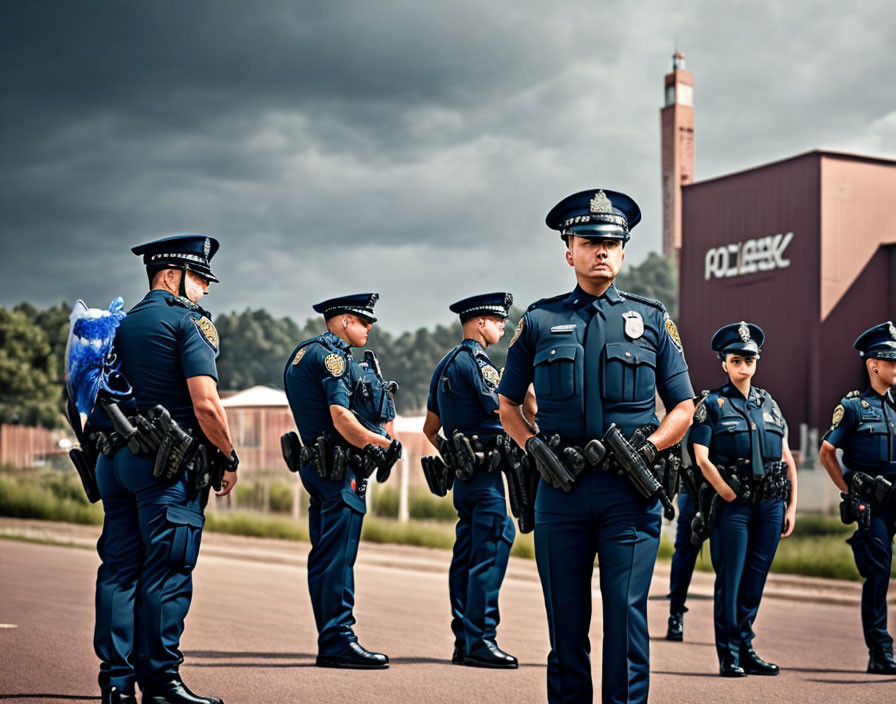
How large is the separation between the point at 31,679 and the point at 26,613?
10.6ft

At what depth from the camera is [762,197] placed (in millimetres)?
32531

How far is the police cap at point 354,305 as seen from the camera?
761 cm

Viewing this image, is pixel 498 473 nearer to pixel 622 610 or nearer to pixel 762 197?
pixel 622 610

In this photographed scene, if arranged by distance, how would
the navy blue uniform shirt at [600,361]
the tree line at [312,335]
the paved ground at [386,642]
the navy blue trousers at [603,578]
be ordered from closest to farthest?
the navy blue trousers at [603,578] < the navy blue uniform shirt at [600,361] < the paved ground at [386,642] < the tree line at [312,335]

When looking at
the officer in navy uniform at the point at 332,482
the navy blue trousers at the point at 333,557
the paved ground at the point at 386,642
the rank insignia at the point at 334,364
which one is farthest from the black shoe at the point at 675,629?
the rank insignia at the point at 334,364

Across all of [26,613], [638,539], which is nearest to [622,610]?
[638,539]

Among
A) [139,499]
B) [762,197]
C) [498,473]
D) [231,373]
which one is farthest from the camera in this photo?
[231,373]

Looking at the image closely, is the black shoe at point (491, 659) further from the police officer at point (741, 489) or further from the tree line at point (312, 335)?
the tree line at point (312, 335)

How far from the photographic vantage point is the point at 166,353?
5.64m

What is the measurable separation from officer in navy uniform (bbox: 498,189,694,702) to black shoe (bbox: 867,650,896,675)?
353 centimetres

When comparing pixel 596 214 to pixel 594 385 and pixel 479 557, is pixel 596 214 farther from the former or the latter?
pixel 479 557

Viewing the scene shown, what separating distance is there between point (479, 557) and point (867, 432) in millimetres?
2772

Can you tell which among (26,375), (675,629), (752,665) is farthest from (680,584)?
(26,375)

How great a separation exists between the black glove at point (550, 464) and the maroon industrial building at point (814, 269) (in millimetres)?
26884
